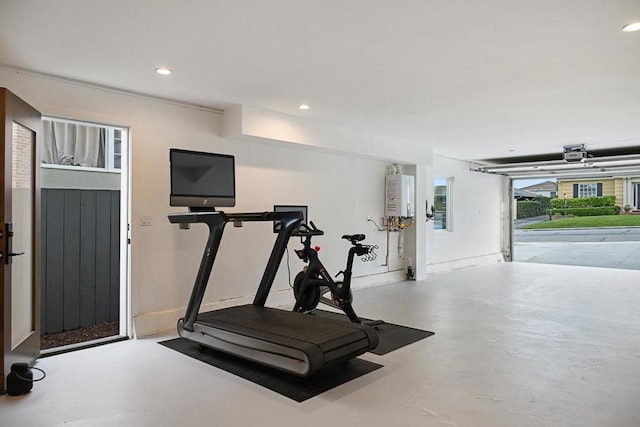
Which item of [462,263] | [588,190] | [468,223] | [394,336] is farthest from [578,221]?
[394,336]

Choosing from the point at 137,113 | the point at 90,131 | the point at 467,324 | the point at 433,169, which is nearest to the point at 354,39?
the point at 137,113

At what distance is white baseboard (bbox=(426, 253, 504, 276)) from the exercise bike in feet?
14.4

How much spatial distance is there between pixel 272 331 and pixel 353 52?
7.76 ft

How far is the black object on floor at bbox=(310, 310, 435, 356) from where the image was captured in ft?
13.3

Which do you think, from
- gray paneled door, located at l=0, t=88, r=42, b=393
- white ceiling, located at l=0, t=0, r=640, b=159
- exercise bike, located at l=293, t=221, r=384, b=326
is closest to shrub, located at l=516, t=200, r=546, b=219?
white ceiling, located at l=0, t=0, r=640, b=159

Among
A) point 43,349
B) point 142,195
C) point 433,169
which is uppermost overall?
point 433,169

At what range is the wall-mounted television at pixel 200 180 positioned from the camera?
13.7 ft

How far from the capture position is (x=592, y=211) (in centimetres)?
1405

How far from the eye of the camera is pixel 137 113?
457cm

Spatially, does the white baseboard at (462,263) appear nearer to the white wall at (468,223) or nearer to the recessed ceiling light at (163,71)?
the white wall at (468,223)

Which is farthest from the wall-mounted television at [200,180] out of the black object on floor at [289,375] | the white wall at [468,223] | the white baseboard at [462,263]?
the white baseboard at [462,263]

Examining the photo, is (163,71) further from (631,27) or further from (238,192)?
(631,27)

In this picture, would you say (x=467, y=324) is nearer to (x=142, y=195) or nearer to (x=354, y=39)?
(x=354, y=39)

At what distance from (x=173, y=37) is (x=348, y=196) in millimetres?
4382
